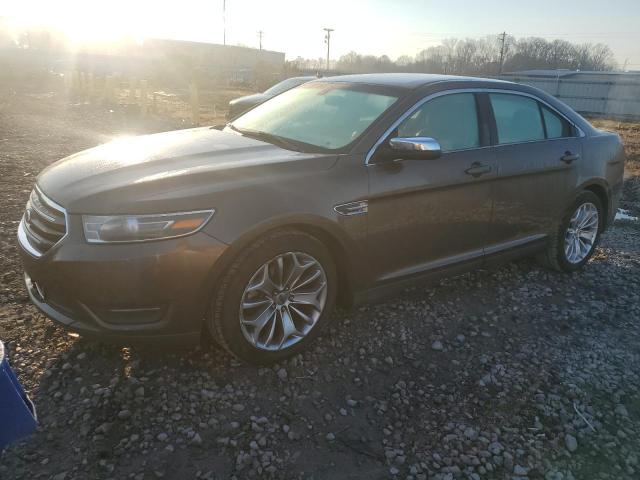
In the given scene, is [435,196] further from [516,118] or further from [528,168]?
[516,118]

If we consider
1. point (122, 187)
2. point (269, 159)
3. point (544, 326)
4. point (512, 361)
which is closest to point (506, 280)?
point (544, 326)

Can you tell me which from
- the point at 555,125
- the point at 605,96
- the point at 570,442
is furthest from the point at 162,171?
the point at 605,96

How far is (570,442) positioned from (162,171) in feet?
8.58

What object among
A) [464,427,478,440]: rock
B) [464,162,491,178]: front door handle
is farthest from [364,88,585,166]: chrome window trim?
[464,427,478,440]: rock

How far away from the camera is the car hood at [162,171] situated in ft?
8.93

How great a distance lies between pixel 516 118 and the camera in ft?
14.2

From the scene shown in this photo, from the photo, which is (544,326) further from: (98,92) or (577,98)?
(577,98)

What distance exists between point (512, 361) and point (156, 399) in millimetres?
2227

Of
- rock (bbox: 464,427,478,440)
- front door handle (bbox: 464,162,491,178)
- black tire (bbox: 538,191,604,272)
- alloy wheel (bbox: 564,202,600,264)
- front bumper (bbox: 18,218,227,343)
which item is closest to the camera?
front bumper (bbox: 18,218,227,343)

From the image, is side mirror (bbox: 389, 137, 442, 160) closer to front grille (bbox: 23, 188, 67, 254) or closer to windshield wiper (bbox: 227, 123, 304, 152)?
windshield wiper (bbox: 227, 123, 304, 152)

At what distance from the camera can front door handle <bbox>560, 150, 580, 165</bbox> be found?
4.53 meters

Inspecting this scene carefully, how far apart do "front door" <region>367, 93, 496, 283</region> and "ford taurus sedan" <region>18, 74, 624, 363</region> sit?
0.01 metres

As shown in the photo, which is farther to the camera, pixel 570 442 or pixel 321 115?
pixel 321 115

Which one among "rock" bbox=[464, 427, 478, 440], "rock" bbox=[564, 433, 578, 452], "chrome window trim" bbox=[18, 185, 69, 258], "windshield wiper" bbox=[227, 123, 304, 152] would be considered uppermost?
"windshield wiper" bbox=[227, 123, 304, 152]
